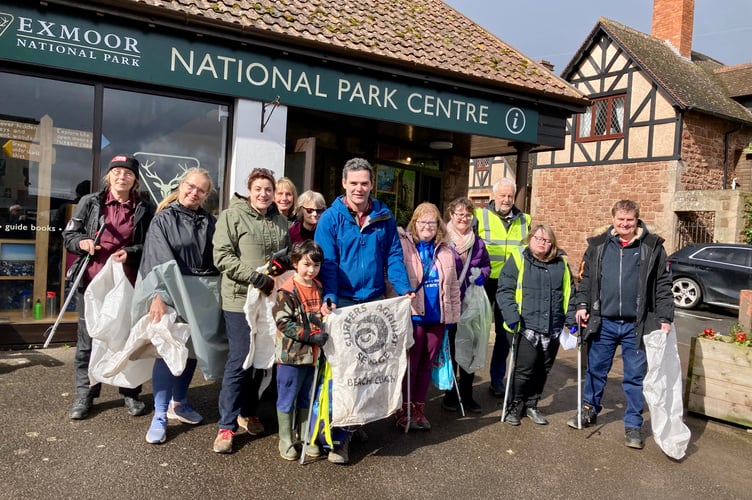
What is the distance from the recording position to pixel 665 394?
387cm

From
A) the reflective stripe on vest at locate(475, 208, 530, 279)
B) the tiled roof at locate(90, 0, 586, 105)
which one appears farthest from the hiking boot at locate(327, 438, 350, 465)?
the tiled roof at locate(90, 0, 586, 105)

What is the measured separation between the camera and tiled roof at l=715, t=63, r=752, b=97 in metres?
18.1

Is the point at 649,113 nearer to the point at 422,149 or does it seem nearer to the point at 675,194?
the point at 675,194

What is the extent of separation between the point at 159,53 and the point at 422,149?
5.31 metres

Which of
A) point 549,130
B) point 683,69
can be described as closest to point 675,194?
point 683,69

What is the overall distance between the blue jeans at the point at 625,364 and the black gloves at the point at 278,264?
8.16ft

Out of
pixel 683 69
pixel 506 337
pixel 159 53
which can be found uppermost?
pixel 683 69

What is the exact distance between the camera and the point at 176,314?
347 centimetres

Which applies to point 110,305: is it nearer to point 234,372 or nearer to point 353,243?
point 234,372

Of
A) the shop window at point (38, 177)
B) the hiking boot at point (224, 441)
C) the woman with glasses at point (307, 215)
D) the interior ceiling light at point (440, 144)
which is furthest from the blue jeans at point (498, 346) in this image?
the interior ceiling light at point (440, 144)

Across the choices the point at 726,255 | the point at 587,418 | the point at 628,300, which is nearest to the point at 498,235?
the point at 628,300

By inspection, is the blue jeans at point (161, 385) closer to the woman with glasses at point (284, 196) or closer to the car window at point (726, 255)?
the woman with glasses at point (284, 196)

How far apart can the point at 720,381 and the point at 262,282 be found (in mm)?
3890

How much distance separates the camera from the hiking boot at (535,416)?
14.2 feet
